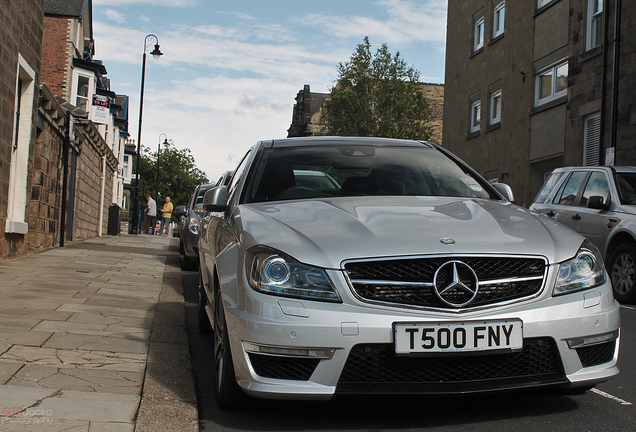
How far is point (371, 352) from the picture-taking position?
10.4 ft

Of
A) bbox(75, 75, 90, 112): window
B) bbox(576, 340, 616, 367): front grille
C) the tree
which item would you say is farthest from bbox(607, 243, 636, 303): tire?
the tree

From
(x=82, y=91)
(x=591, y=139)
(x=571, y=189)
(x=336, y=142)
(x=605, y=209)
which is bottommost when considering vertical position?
(x=605, y=209)

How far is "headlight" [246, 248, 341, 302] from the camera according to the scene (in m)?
3.22

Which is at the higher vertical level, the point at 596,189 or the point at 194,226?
the point at 596,189

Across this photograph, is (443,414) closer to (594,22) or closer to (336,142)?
(336,142)

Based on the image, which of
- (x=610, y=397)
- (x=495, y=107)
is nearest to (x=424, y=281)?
(x=610, y=397)

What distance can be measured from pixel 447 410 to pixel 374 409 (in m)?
0.38

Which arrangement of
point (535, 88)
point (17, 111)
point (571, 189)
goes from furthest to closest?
point (535, 88) → point (17, 111) → point (571, 189)

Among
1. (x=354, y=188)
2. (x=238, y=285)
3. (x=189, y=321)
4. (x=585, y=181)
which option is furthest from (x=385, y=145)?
(x=585, y=181)

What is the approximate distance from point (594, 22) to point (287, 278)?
17.4 metres

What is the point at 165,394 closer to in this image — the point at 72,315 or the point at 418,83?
the point at 72,315

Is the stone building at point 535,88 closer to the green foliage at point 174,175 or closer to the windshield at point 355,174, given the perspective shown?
the windshield at point 355,174

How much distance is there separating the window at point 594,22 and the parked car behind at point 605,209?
8852 millimetres

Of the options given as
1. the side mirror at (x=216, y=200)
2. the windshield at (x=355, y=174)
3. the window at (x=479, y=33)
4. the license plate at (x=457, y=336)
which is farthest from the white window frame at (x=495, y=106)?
the license plate at (x=457, y=336)
